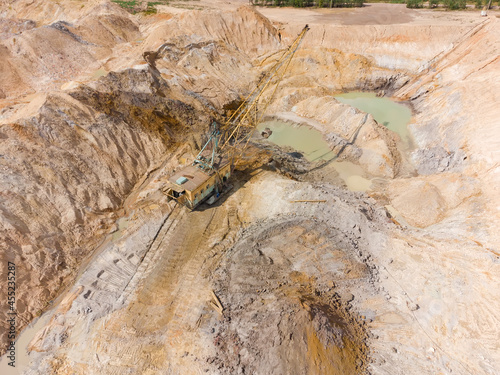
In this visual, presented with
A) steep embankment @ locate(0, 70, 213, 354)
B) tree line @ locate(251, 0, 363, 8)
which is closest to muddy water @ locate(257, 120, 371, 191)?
steep embankment @ locate(0, 70, 213, 354)

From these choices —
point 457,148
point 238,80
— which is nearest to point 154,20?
point 238,80

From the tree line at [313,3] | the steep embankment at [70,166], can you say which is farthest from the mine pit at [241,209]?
the tree line at [313,3]

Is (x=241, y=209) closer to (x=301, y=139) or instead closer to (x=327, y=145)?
(x=301, y=139)

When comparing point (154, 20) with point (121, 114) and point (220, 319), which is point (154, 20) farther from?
point (220, 319)

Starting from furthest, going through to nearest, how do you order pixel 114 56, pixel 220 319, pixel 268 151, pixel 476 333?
pixel 114 56 < pixel 268 151 < pixel 220 319 < pixel 476 333

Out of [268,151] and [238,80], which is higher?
[238,80]

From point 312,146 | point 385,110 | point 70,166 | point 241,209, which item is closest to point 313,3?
point 385,110

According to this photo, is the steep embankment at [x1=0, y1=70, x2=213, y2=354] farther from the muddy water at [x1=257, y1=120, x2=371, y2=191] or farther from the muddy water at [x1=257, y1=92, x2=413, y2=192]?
the muddy water at [x1=257, y1=92, x2=413, y2=192]
